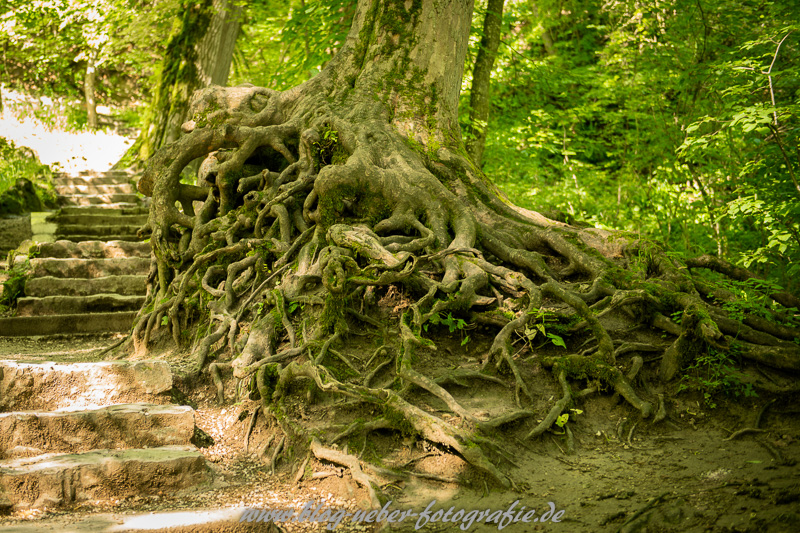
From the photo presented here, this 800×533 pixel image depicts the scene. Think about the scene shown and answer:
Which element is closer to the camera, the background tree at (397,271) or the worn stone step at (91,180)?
the background tree at (397,271)

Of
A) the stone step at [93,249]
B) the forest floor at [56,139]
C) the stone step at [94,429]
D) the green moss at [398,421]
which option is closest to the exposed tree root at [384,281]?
the green moss at [398,421]

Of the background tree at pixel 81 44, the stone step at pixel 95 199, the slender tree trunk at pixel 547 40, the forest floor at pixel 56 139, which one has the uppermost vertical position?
the slender tree trunk at pixel 547 40

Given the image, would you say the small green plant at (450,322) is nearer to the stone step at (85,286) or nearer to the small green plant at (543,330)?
the small green plant at (543,330)

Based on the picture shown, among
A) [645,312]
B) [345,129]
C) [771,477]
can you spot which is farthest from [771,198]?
[345,129]

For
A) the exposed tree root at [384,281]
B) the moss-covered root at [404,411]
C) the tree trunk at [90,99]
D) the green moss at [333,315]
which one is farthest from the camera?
the tree trunk at [90,99]

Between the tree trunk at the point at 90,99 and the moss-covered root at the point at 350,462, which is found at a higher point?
the tree trunk at the point at 90,99

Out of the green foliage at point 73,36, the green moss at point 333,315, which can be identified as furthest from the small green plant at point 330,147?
the green foliage at point 73,36

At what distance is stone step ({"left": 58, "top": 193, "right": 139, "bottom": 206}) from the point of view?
982cm

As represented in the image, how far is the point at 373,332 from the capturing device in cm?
415

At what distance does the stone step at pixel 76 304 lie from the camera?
21.0 feet

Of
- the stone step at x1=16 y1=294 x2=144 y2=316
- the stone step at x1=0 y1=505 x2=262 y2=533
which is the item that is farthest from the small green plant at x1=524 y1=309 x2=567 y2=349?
the stone step at x1=16 y1=294 x2=144 y2=316

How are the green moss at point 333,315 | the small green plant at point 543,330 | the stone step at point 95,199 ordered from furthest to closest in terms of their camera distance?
the stone step at point 95,199 → the green moss at point 333,315 → the small green plant at point 543,330

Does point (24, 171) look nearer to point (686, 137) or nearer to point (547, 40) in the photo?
point (686, 137)

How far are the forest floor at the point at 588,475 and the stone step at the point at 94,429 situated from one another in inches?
11.5
